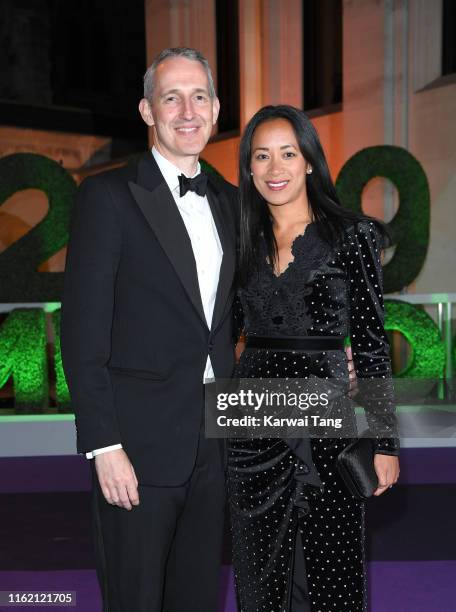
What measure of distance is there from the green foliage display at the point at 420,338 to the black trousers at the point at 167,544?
15.3 feet

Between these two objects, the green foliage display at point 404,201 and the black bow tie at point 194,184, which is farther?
the green foliage display at point 404,201

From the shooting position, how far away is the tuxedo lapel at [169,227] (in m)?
1.98

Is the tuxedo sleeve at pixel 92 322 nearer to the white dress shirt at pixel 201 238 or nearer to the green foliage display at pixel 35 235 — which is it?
the white dress shirt at pixel 201 238

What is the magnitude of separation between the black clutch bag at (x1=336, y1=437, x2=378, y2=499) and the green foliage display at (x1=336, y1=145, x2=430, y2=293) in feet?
18.3

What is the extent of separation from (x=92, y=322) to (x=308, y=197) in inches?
35.7

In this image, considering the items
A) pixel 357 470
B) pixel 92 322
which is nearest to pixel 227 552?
pixel 357 470

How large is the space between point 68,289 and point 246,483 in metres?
0.84

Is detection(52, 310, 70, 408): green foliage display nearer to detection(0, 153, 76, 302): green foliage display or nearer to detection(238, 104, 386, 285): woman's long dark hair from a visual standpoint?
detection(0, 153, 76, 302): green foliage display

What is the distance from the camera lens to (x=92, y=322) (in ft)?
6.15

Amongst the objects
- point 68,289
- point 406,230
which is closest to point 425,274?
point 406,230

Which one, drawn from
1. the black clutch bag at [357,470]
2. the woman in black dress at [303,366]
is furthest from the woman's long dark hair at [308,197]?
the black clutch bag at [357,470]

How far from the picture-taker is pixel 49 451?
6.20 meters

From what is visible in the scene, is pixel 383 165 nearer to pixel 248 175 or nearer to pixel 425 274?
pixel 425 274

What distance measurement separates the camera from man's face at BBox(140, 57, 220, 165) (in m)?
2.07
